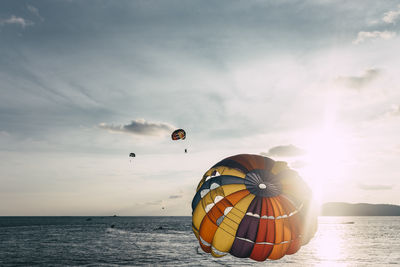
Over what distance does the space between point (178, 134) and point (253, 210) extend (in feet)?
52.7

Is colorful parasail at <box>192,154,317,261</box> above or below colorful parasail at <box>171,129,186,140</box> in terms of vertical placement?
below

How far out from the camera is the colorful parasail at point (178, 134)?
99.7 ft

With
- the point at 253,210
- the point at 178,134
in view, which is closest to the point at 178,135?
the point at 178,134

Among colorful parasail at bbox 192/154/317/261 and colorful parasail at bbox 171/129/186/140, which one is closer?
colorful parasail at bbox 192/154/317/261

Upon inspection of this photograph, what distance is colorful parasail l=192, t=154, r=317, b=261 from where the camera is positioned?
15547 millimetres

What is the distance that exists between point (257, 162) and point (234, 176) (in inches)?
52.5

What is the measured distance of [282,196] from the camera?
1597cm

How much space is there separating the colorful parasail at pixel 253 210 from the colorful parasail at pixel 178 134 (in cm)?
1394

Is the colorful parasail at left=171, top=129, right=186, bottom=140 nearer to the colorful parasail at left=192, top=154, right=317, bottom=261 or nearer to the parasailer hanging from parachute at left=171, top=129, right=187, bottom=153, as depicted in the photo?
the parasailer hanging from parachute at left=171, top=129, right=187, bottom=153

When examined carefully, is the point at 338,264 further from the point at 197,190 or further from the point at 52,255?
the point at 52,255

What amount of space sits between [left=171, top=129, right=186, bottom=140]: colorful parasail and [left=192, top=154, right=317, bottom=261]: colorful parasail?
549 inches

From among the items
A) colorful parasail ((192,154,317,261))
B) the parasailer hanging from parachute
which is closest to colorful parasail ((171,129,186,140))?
the parasailer hanging from parachute

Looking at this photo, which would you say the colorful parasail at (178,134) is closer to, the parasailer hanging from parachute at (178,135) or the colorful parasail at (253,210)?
the parasailer hanging from parachute at (178,135)

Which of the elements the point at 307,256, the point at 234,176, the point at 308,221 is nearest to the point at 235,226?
the point at 234,176
